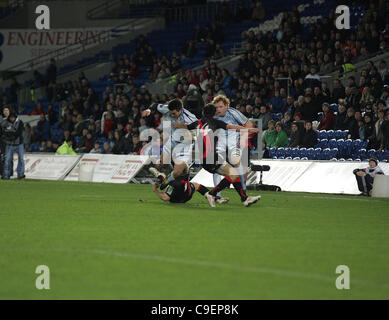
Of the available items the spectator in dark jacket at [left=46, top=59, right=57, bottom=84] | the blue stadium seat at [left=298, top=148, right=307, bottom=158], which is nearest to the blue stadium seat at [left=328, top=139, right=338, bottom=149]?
the blue stadium seat at [left=298, top=148, right=307, bottom=158]

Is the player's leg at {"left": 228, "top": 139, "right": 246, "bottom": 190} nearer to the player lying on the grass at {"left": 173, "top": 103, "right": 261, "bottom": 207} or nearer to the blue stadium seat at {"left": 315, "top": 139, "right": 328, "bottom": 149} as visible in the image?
the player lying on the grass at {"left": 173, "top": 103, "right": 261, "bottom": 207}

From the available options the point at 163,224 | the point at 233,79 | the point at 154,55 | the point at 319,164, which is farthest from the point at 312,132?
the point at 154,55

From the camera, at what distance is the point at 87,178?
92.4 feet

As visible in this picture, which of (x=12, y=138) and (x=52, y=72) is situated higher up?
(x=52, y=72)

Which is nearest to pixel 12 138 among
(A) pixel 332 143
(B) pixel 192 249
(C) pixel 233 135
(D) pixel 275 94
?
Result: (D) pixel 275 94

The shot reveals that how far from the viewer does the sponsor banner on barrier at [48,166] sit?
29281mm

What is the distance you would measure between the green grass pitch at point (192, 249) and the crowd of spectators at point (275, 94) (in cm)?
811

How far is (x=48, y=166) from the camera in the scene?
2981 cm

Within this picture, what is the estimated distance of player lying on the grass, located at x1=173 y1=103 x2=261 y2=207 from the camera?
1678 centimetres

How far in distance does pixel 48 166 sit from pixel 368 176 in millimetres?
13029

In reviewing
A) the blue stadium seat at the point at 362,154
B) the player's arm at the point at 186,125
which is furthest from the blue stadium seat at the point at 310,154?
the player's arm at the point at 186,125

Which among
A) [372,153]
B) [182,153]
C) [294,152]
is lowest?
[294,152]

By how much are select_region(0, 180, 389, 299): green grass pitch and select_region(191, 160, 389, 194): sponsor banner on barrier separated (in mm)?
4004

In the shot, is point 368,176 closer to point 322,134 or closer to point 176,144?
point 322,134
